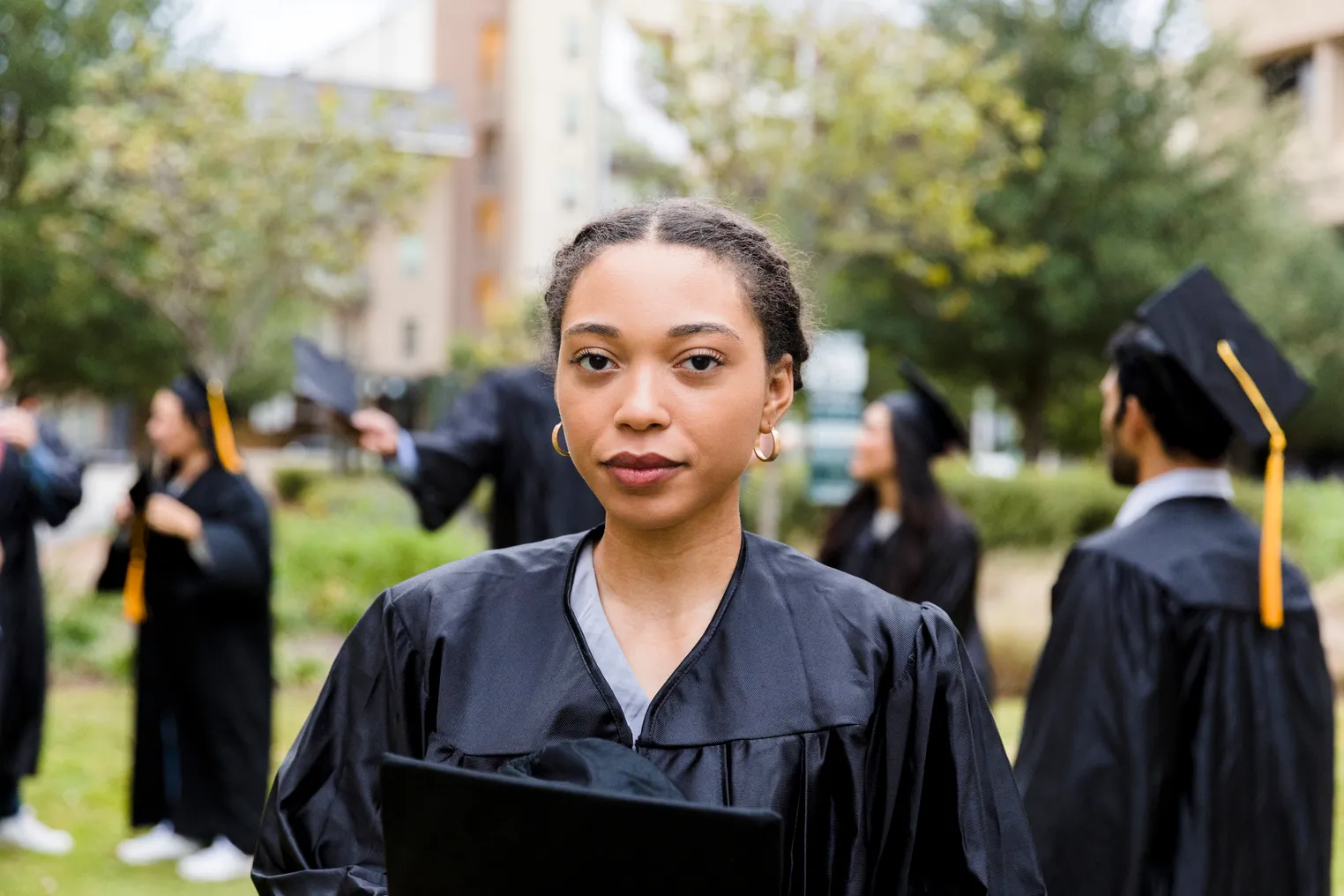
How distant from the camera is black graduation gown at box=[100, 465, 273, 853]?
233 inches

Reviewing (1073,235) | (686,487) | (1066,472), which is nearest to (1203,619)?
(686,487)

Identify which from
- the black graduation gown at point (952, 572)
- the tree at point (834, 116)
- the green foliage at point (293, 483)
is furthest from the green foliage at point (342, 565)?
the green foliage at point (293, 483)

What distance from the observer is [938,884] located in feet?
5.81

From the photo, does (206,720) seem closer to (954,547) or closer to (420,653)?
(954,547)

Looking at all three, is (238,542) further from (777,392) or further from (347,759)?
(777,392)

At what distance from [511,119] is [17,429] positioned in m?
34.3

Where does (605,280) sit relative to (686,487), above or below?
above

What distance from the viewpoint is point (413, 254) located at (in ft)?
138

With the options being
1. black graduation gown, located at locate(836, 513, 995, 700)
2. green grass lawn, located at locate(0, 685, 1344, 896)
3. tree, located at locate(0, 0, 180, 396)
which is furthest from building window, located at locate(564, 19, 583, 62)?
black graduation gown, located at locate(836, 513, 995, 700)

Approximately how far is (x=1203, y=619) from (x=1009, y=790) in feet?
5.06

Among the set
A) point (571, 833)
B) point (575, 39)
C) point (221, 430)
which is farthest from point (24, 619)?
point (575, 39)

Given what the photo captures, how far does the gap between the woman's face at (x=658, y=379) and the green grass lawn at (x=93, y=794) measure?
15.1ft

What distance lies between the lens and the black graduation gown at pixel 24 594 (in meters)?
6.05

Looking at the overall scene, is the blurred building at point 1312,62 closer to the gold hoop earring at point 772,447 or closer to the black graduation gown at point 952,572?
the black graduation gown at point 952,572
